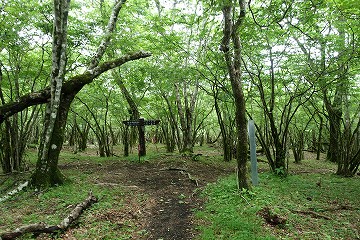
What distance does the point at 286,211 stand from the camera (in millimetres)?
6309

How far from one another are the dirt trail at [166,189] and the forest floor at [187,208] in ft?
0.08

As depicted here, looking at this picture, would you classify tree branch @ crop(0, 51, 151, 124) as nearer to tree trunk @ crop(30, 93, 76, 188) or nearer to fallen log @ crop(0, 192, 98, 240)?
tree trunk @ crop(30, 93, 76, 188)

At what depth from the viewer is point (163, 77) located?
1287 centimetres

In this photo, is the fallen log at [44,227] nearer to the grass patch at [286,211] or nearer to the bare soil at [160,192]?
the bare soil at [160,192]

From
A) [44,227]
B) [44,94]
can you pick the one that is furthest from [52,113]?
[44,227]

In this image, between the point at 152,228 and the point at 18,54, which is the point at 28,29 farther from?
the point at 152,228

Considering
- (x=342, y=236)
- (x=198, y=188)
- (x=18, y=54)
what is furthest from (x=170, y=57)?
(x=342, y=236)

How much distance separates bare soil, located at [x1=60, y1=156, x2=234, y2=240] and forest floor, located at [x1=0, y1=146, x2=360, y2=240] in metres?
0.02

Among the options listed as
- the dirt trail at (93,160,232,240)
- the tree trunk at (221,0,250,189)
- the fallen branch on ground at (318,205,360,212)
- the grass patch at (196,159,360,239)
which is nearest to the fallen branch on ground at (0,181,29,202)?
the dirt trail at (93,160,232,240)

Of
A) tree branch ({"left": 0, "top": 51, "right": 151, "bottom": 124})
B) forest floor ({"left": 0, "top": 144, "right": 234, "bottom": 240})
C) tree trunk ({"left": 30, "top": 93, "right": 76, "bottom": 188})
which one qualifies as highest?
tree branch ({"left": 0, "top": 51, "right": 151, "bottom": 124})

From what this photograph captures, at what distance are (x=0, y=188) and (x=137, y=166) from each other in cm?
594

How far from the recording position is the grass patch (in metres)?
5.28

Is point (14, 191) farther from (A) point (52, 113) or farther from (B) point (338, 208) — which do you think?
(B) point (338, 208)

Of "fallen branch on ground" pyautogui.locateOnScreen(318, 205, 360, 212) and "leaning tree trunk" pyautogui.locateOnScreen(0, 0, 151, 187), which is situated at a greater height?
"leaning tree trunk" pyautogui.locateOnScreen(0, 0, 151, 187)
